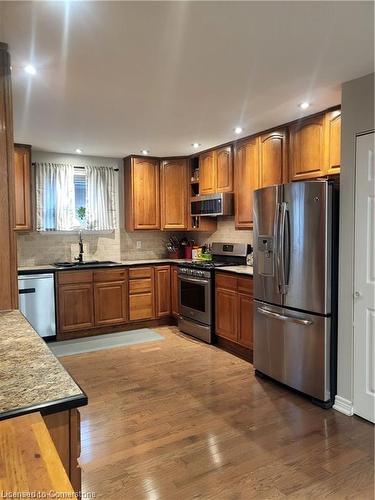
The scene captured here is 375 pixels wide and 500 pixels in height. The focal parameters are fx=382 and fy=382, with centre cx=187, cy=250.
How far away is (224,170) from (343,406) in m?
3.04

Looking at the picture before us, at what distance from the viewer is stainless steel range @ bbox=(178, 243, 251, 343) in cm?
458

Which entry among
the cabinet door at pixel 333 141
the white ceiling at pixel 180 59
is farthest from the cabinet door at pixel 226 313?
the white ceiling at pixel 180 59

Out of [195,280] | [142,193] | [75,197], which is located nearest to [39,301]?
[75,197]

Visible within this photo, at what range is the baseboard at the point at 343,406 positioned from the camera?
112 inches

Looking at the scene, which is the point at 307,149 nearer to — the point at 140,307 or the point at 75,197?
the point at 140,307

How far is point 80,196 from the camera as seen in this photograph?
543cm

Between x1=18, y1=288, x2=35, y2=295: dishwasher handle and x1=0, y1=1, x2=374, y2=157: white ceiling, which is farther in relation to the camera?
x1=18, y1=288, x2=35, y2=295: dishwasher handle

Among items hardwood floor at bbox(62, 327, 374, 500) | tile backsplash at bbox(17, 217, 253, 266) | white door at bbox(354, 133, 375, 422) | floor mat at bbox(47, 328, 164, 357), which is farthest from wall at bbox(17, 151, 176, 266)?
white door at bbox(354, 133, 375, 422)

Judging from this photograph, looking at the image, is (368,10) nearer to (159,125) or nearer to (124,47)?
(124,47)

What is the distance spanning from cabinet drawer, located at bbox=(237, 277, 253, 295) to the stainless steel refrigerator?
1.24 feet

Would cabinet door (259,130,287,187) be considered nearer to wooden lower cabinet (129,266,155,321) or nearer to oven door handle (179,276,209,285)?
oven door handle (179,276,209,285)

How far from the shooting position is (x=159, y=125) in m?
3.83

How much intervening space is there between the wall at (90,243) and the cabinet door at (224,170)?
152cm

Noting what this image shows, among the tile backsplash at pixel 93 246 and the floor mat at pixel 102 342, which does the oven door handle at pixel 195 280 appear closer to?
the floor mat at pixel 102 342
